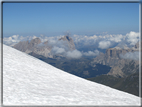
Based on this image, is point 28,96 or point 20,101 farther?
point 28,96

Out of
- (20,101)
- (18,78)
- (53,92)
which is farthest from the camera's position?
(18,78)

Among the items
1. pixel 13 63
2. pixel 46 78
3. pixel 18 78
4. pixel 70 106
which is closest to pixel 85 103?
pixel 70 106

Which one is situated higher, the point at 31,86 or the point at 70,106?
the point at 31,86

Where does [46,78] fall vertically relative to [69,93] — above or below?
above

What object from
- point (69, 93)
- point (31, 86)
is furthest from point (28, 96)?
point (69, 93)

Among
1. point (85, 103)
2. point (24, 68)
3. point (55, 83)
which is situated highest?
point (24, 68)

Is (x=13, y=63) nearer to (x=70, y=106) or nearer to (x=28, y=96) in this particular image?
(x=28, y=96)

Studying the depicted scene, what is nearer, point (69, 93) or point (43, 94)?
point (43, 94)

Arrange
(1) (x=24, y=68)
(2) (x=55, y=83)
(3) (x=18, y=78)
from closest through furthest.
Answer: (3) (x=18, y=78)
(2) (x=55, y=83)
(1) (x=24, y=68)

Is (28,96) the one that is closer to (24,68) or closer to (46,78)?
(46,78)
